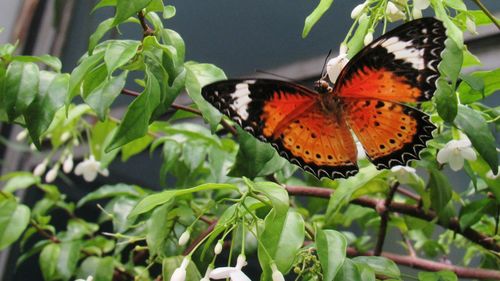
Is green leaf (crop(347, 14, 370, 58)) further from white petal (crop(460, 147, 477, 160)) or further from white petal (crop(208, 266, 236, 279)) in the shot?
white petal (crop(208, 266, 236, 279))

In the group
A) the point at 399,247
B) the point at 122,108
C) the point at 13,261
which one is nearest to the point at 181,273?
the point at 399,247

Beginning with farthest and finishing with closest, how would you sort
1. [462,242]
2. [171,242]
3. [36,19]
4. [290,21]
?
1. [36,19]
2. [290,21]
3. [462,242]
4. [171,242]

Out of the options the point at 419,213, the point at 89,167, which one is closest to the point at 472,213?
the point at 419,213

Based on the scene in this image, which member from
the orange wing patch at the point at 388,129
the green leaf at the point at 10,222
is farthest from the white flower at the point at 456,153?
the green leaf at the point at 10,222

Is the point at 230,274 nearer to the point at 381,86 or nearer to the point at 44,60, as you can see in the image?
the point at 381,86

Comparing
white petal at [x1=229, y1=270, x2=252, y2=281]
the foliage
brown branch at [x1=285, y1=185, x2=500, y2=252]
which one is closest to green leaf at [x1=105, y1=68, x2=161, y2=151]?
the foliage

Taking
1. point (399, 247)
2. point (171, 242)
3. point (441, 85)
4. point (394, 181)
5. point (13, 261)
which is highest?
point (441, 85)

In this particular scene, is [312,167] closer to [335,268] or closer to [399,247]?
[335,268]

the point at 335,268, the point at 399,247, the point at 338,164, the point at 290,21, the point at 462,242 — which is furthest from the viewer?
the point at 290,21
